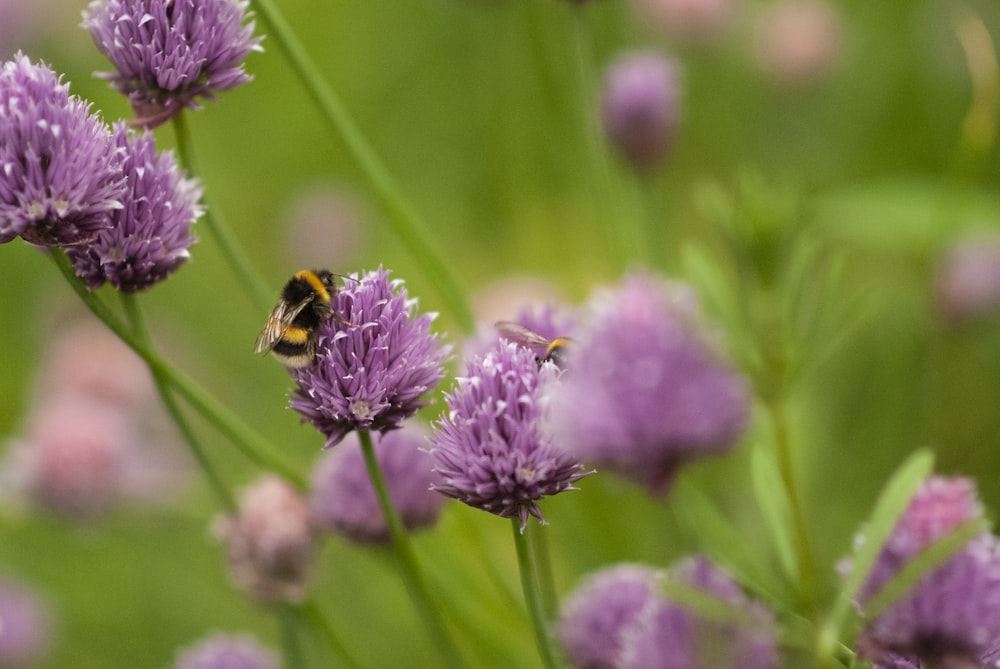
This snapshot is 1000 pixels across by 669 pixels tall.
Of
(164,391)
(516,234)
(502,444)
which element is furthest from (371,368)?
(516,234)

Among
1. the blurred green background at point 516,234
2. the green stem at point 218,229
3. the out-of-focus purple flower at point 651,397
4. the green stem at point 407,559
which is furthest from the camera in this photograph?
the blurred green background at point 516,234

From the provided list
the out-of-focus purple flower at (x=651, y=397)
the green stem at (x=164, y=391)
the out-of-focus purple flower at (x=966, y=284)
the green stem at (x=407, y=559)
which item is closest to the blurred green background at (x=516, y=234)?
the out-of-focus purple flower at (x=966, y=284)

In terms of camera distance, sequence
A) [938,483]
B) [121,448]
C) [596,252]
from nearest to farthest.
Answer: [938,483] < [121,448] < [596,252]

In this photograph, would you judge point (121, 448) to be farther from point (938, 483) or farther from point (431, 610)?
point (938, 483)

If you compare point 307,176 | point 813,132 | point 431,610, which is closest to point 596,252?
point 813,132

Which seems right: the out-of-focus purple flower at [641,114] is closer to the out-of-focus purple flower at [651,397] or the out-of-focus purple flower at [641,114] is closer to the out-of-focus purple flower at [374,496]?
the out-of-focus purple flower at [374,496]

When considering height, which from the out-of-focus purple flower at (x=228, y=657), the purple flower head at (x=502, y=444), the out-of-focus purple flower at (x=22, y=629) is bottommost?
the purple flower head at (x=502, y=444)

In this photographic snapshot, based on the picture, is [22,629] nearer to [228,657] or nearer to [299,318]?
[228,657]

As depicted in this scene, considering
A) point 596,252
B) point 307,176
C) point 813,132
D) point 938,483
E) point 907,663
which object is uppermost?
point 307,176
